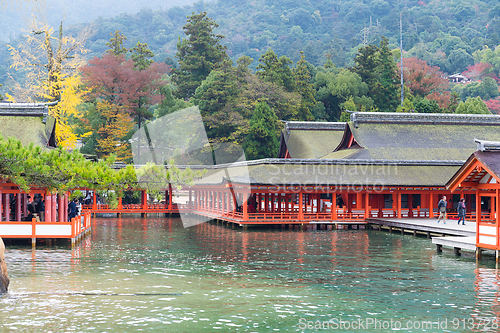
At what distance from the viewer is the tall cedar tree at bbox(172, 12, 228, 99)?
83.9m

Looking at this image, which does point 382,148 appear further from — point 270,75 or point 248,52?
point 248,52

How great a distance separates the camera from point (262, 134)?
67250mm

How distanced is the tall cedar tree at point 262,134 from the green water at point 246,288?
126 feet

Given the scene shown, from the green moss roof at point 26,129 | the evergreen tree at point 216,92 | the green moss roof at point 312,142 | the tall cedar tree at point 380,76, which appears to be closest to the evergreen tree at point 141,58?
the evergreen tree at point 216,92

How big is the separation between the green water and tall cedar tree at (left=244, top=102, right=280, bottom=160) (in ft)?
126

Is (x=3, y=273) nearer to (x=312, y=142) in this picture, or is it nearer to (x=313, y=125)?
(x=312, y=142)

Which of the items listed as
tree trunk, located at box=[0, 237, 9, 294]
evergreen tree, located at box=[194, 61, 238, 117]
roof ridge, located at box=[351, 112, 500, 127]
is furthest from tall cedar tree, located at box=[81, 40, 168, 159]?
tree trunk, located at box=[0, 237, 9, 294]

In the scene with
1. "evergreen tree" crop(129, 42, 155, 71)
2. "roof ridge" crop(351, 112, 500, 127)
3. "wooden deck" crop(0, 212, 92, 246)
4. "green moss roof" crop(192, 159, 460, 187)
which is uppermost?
"evergreen tree" crop(129, 42, 155, 71)

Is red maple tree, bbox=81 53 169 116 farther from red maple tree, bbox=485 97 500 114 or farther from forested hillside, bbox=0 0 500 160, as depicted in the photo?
red maple tree, bbox=485 97 500 114

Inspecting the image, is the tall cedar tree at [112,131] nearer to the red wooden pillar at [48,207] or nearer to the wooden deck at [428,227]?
the red wooden pillar at [48,207]

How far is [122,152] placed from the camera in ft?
225

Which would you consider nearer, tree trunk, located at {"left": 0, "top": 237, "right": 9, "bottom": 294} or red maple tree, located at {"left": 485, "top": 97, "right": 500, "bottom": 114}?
tree trunk, located at {"left": 0, "top": 237, "right": 9, "bottom": 294}

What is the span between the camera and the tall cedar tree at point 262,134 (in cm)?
6712

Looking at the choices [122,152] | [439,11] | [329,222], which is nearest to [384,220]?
[329,222]
